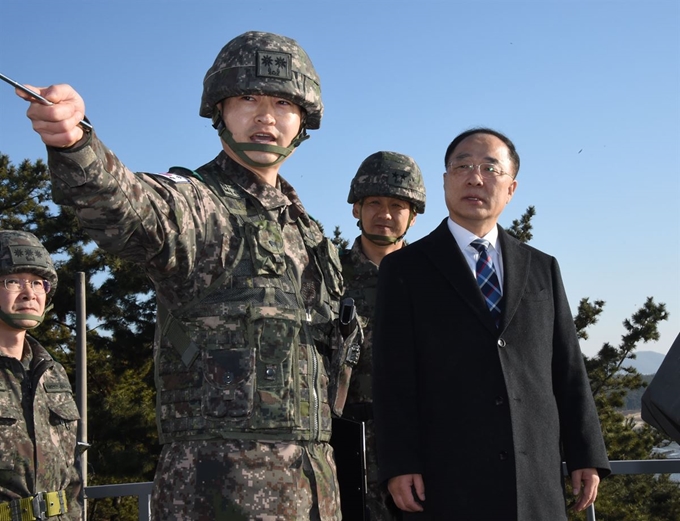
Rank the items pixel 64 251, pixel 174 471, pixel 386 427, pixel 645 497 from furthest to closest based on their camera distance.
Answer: pixel 64 251 < pixel 645 497 < pixel 386 427 < pixel 174 471

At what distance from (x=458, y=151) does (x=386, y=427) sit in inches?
53.7

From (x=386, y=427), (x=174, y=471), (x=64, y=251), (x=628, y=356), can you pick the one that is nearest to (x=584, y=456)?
(x=386, y=427)

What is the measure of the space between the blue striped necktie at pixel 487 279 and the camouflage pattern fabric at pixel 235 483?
1141mm

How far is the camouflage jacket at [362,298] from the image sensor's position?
226 inches

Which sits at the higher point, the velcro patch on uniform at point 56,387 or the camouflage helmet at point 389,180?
the camouflage helmet at point 389,180

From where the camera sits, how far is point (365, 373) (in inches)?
227

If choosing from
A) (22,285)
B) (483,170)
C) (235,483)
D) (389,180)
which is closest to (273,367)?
(235,483)

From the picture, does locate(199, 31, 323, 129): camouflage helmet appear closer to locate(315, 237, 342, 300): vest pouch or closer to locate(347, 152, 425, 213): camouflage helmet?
locate(315, 237, 342, 300): vest pouch

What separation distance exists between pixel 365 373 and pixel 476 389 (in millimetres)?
1818

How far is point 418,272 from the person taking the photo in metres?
4.28

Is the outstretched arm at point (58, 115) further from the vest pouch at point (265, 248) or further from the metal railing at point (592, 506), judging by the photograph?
the metal railing at point (592, 506)

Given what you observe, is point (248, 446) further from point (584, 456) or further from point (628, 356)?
point (628, 356)

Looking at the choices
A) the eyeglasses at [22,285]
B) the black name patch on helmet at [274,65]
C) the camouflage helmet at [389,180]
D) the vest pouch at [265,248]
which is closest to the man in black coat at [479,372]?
the vest pouch at [265,248]

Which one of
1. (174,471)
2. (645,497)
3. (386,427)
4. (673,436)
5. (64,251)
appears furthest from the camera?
(64,251)
